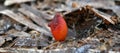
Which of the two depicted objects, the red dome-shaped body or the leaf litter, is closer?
the leaf litter

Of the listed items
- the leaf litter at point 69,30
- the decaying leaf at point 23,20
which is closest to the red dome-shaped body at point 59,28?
the leaf litter at point 69,30

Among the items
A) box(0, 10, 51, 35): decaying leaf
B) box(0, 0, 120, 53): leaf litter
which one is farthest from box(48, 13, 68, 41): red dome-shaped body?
box(0, 10, 51, 35): decaying leaf

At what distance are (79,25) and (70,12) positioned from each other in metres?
0.20

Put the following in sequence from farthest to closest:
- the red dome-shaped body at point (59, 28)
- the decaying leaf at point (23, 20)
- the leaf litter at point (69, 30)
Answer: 1. the decaying leaf at point (23, 20)
2. the red dome-shaped body at point (59, 28)
3. the leaf litter at point (69, 30)

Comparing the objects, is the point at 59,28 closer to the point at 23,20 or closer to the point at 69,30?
the point at 69,30

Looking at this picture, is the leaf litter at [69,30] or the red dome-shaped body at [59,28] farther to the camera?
the red dome-shaped body at [59,28]

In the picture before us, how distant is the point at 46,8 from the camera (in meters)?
4.75

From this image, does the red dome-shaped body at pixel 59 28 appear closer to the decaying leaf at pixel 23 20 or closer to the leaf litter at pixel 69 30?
the leaf litter at pixel 69 30

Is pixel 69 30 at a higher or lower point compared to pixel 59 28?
lower

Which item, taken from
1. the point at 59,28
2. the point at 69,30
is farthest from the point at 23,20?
the point at 59,28

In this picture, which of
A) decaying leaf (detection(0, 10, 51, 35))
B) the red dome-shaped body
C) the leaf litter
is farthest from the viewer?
decaying leaf (detection(0, 10, 51, 35))

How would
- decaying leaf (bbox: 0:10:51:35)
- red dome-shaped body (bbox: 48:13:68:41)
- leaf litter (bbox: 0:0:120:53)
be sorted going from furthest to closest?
decaying leaf (bbox: 0:10:51:35) < red dome-shaped body (bbox: 48:13:68:41) < leaf litter (bbox: 0:0:120:53)

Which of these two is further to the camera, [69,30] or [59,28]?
[69,30]

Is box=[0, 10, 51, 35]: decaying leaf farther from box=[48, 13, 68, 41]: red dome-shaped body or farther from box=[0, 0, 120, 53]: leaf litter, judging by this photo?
box=[48, 13, 68, 41]: red dome-shaped body
